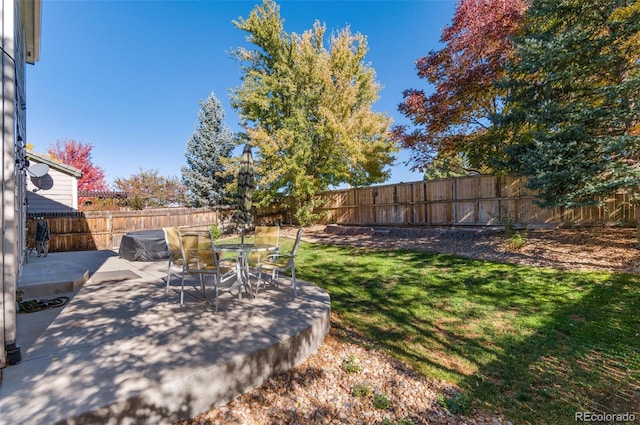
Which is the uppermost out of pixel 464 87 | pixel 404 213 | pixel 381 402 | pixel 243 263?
pixel 464 87

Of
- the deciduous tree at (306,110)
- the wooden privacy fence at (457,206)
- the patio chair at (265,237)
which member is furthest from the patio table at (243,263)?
the deciduous tree at (306,110)

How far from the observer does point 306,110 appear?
14.8m

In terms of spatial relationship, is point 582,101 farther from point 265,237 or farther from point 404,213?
point 265,237

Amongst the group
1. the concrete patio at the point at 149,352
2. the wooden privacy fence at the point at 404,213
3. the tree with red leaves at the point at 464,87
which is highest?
the tree with red leaves at the point at 464,87

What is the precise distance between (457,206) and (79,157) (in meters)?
24.2

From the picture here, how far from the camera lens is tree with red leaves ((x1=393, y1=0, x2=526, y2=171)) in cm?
847

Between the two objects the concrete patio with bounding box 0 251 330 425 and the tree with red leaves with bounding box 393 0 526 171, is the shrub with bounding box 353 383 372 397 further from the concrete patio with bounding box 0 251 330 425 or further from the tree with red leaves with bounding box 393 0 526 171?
the tree with red leaves with bounding box 393 0 526 171

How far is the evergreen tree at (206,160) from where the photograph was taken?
18.6m

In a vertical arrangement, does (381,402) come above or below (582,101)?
below

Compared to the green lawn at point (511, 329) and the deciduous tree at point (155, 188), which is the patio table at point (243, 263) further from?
the deciduous tree at point (155, 188)

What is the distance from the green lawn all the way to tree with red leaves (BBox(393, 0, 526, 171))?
471 cm

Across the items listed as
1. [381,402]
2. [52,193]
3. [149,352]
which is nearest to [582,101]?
[381,402]

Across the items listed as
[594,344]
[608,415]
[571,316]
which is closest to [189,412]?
[608,415]

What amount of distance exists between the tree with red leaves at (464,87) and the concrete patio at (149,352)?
7.68 metres
